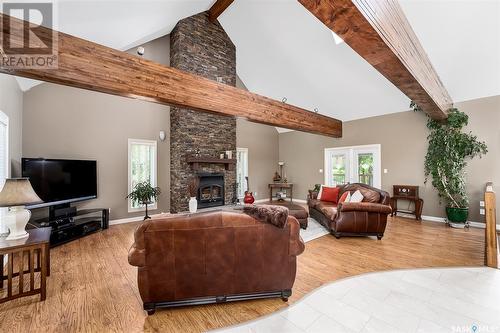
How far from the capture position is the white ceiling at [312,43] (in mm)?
3361

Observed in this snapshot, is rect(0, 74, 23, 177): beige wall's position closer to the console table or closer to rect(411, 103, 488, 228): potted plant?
the console table

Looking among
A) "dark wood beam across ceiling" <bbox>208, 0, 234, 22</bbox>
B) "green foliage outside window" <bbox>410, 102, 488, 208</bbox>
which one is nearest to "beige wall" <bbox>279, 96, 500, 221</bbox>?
"green foliage outside window" <bbox>410, 102, 488, 208</bbox>

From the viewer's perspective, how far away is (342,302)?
205cm

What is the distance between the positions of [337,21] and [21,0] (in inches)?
124

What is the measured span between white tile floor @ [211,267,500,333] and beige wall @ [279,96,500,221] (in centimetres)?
308

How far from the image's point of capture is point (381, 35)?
1.79 metres

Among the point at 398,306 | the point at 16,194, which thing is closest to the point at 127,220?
the point at 16,194

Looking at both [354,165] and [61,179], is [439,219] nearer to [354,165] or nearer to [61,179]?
[354,165]

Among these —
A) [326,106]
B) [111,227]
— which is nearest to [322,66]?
[326,106]

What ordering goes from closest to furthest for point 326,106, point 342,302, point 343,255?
1. point 342,302
2. point 343,255
3. point 326,106

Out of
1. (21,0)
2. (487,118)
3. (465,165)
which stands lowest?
(465,165)

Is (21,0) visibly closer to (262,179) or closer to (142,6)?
(142,6)

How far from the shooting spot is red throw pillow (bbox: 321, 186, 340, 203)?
502 centimetres

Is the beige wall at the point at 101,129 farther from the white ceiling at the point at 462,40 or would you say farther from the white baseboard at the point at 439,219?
the white baseboard at the point at 439,219
